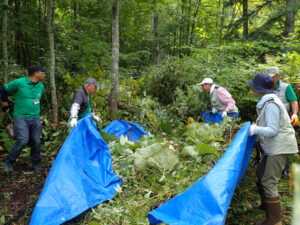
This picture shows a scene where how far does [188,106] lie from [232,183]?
152 inches

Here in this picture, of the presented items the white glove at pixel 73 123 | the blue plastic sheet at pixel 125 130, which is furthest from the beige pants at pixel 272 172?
→ the blue plastic sheet at pixel 125 130

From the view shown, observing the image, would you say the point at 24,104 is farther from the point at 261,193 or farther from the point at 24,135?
the point at 261,193

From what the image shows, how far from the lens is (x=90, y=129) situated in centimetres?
349

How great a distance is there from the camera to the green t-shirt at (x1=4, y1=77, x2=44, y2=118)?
3.65 metres

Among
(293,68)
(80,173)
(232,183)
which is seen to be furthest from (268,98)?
(293,68)

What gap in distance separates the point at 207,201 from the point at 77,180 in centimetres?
148

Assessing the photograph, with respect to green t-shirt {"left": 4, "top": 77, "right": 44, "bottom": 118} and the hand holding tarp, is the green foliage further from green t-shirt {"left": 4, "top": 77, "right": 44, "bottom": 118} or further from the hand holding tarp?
green t-shirt {"left": 4, "top": 77, "right": 44, "bottom": 118}

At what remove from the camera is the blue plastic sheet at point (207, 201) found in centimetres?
202

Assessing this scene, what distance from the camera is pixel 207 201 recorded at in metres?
2.09

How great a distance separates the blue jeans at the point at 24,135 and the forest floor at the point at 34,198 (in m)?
0.33

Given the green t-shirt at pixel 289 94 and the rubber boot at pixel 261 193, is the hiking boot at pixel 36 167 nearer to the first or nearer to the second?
the rubber boot at pixel 261 193

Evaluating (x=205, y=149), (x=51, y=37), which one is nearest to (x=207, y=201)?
(x=205, y=149)

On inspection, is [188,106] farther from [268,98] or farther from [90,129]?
[268,98]

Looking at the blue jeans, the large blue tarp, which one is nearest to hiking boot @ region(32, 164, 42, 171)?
the blue jeans
